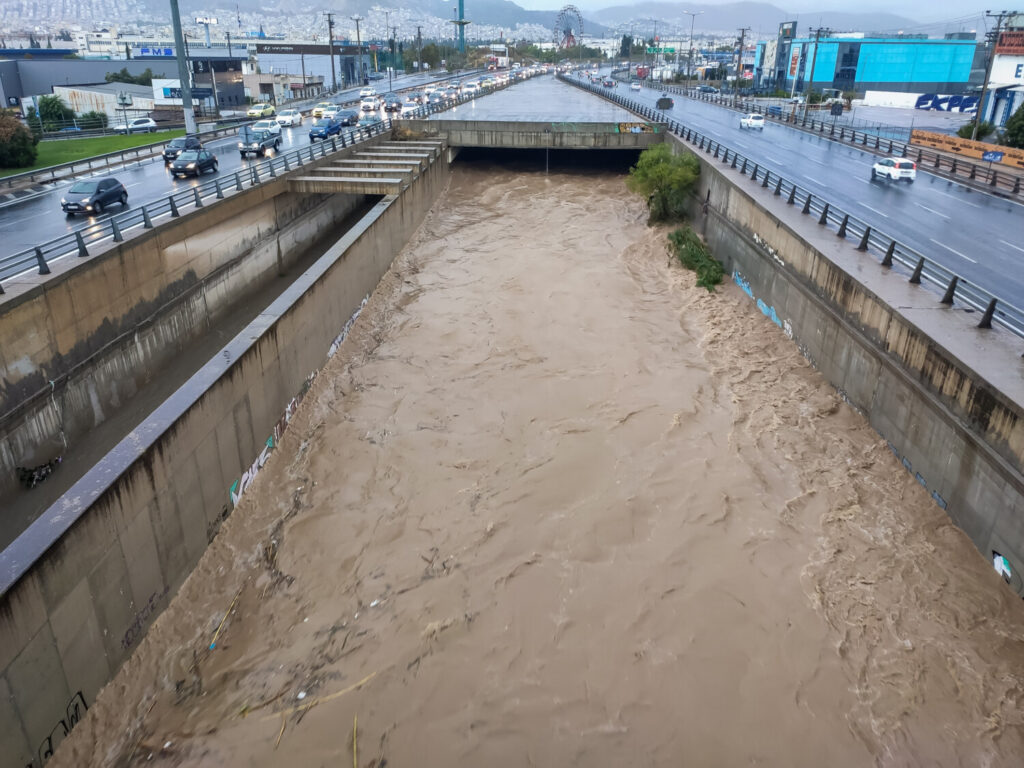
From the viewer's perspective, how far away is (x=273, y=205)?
33.6 m

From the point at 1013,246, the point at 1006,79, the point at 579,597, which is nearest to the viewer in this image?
the point at 579,597

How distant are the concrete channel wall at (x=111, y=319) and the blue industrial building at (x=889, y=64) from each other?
9874 centimetres

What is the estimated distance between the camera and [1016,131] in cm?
4556

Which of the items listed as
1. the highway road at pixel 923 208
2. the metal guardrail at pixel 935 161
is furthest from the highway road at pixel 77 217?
the metal guardrail at pixel 935 161

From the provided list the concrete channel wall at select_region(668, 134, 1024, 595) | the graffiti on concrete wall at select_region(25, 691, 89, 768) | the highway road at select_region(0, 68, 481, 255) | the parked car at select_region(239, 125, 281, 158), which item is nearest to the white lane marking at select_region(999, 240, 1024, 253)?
the concrete channel wall at select_region(668, 134, 1024, 595)

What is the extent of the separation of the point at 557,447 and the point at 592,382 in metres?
3.89

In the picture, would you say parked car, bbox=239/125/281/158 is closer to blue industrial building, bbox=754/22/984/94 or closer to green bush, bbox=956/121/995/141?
green bush, bbox=956/121/995/141

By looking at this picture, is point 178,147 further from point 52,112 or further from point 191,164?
point 52,112

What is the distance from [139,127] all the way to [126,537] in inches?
2229

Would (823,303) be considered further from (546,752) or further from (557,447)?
(546,752)

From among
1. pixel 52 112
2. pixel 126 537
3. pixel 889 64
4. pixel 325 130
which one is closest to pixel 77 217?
pixel 126 537

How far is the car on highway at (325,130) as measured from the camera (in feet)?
159

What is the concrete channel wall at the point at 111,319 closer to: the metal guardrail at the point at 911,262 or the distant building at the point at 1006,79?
the metal guardrail at the point at 911,262

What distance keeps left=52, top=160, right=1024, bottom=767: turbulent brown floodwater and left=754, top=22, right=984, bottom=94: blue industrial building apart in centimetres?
10316
